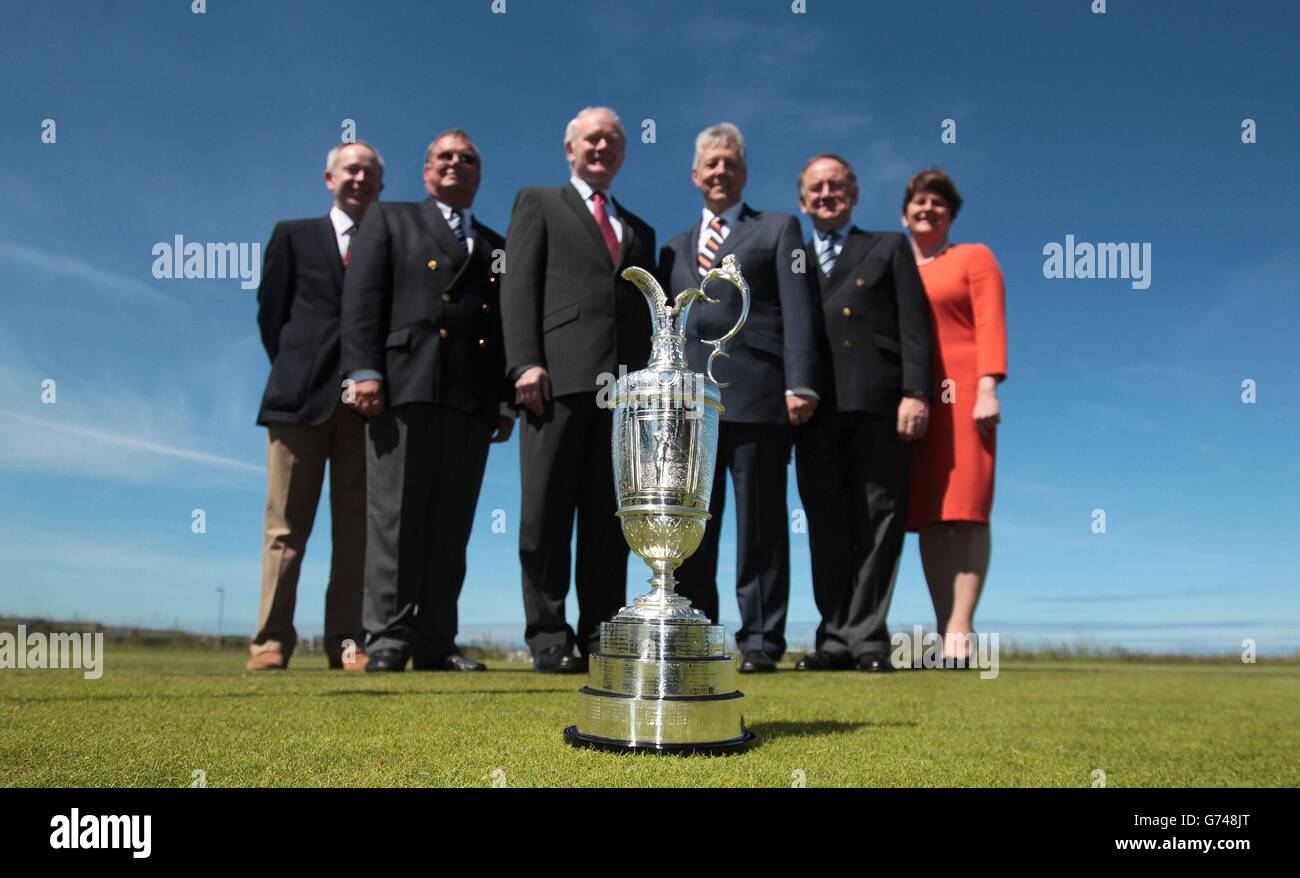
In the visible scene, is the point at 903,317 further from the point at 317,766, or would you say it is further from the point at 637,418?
the point at 317,766

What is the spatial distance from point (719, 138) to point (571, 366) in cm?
168

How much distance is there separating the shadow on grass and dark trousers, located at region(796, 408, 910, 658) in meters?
1.82

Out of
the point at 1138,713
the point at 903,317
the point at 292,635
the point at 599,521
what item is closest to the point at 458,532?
the point at 599,521

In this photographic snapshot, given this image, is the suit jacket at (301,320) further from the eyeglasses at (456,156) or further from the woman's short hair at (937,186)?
the woman's short hair at (937,186)

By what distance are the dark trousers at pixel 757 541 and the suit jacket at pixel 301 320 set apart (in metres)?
2.21

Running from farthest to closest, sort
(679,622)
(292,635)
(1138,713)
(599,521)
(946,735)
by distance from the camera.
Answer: (292,635)
(599,521)
(1138,713)
(946,735)
(679,622)

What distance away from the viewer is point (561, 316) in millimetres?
4309

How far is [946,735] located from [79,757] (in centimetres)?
227

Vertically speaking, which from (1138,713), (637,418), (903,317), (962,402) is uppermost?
(903,317)

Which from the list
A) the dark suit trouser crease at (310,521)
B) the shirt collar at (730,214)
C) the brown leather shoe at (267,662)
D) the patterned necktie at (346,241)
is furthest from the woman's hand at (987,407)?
the brown leather shoe at (267,662)

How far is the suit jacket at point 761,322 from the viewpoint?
4.50 meters

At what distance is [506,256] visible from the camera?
179 inches

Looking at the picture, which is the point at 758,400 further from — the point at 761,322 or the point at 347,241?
the point at 347,241

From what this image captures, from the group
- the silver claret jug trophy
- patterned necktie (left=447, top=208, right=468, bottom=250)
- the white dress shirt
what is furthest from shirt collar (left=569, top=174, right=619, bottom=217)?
the silver claret jug trophy
